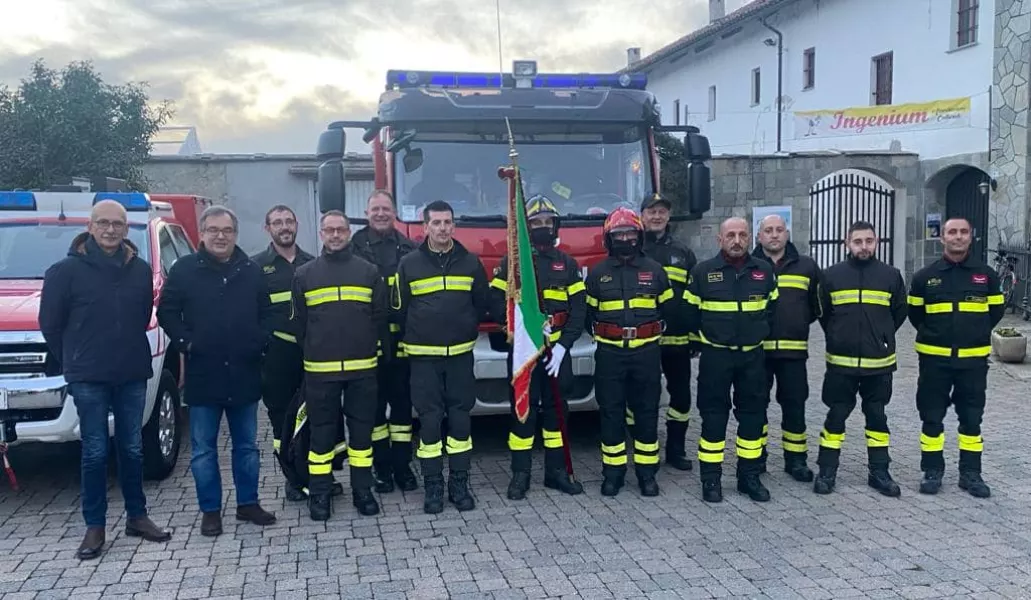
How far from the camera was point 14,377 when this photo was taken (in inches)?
220

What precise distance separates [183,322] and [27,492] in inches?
83.6

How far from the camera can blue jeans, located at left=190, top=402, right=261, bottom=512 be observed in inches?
207

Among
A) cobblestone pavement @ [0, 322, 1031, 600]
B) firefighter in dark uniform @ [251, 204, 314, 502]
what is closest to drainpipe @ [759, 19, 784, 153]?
cobblestone pavement @ [0, 322, 1031, 600]

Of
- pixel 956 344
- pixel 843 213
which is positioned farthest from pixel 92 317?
pixel 843 213

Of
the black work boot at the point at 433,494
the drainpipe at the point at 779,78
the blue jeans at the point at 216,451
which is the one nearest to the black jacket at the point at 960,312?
the black work boot at the point at 433,494

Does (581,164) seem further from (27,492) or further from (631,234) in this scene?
(27,492)

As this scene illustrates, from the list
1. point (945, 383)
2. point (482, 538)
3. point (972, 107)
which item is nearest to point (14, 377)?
point (482, 538)

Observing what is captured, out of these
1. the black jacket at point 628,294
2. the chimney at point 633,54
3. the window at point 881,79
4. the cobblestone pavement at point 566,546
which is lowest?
the cobblestone pavement at point 566,546

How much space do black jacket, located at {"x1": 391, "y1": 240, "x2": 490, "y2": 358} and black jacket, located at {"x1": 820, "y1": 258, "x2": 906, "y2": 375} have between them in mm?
2434

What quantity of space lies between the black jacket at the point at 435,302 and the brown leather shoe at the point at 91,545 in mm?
2070

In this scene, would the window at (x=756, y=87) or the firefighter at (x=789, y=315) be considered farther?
the window at (x=756, y=87)

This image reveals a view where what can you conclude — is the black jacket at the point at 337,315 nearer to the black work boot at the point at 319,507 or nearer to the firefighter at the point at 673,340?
the black work boot at the point at 319,507

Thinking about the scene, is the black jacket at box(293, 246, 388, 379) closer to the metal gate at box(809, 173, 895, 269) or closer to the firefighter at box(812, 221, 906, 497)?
the firefighter at box(812, 221, 906, 497)

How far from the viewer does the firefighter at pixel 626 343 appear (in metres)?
5.87
